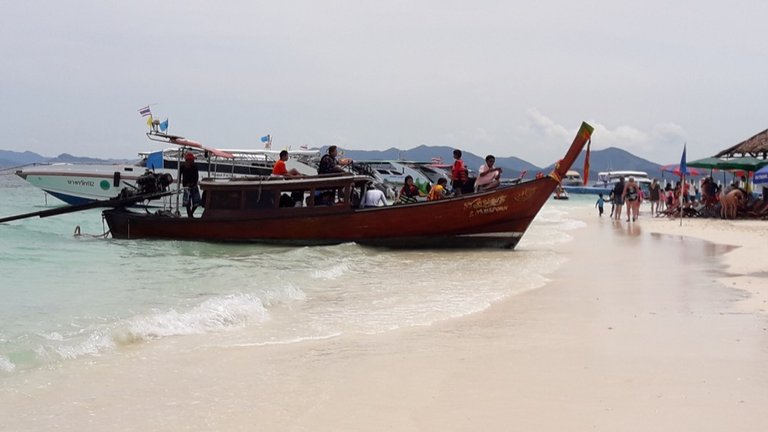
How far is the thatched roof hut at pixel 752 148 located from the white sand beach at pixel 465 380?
1917 cm

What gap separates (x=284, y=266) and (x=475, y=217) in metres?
4.19

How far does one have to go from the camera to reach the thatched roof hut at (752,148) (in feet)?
84.7

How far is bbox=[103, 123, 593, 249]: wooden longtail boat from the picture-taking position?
1545cm

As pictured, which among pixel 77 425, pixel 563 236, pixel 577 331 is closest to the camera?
pixel 77 425

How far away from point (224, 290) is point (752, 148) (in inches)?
838

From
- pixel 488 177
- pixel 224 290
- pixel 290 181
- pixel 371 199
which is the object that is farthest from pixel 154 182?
pixel 224 290

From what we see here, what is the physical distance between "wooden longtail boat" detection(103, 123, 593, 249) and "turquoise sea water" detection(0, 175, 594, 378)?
15.9 inches

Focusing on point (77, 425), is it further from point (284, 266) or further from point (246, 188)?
point (246, 188)

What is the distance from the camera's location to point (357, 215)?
15766mm

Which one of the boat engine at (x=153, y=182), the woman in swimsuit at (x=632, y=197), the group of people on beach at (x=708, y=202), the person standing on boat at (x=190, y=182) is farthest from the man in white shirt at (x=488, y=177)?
the woman in swimsuit at (x=632, y=197)

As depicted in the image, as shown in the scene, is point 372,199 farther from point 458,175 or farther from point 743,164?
point 743,164

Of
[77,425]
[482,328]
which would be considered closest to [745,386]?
[482,328]

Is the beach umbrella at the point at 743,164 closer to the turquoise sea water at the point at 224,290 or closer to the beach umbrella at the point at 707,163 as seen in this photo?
the beach umbrella at the point at 707,163

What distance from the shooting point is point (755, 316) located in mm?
7707
